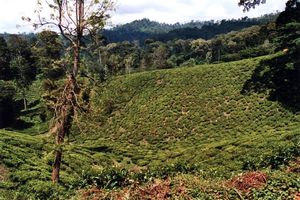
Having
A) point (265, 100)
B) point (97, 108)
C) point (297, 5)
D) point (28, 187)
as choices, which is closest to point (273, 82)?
point (265, 100)

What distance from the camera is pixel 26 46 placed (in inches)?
4707

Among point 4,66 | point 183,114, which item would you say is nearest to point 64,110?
point 183,114

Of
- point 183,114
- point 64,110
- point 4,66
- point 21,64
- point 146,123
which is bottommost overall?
point 146,123

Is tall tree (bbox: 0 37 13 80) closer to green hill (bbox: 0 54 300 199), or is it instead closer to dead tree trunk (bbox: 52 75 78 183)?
green hill (bbox: 0 54 300 199)

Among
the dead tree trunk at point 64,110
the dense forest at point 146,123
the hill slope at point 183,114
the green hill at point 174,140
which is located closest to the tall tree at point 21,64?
the dense forest at point 146,123

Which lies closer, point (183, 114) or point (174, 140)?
point (174, 140)

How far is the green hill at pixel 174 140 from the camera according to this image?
1705 centimetres

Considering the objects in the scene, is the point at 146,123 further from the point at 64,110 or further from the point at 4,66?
the point at 4,66

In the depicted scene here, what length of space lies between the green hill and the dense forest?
9cm

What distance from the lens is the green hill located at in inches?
671

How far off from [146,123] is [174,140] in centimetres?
790

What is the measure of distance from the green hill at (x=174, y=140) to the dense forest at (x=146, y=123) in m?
0.09

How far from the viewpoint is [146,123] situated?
2525 inches

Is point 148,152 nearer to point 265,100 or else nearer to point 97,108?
point 265,100
